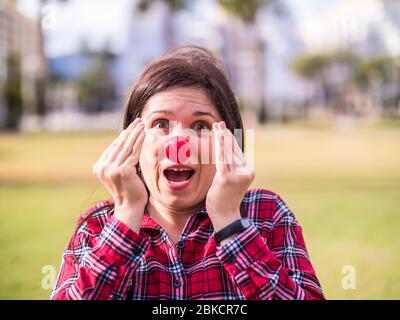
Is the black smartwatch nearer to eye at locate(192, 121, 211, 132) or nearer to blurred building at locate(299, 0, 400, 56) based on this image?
eye at locate(192, 121, 211, 132)

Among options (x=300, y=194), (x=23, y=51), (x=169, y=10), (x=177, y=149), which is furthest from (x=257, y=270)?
(x=169, y=10)

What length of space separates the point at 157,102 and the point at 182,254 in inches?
10.6

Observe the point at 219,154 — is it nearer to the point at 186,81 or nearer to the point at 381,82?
the point at 186,81

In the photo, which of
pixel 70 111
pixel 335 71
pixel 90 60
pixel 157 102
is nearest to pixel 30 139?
pixel 70 111

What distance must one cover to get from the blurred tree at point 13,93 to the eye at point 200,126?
4.87 metres

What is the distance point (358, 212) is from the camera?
3881mm

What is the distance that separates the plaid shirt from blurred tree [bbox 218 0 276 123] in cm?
590

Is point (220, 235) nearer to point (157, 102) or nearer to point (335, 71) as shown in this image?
point (157, 102)

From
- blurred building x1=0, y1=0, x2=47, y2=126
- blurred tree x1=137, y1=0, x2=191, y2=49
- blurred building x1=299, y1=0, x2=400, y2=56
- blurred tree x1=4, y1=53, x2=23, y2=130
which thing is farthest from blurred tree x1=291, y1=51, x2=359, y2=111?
blurred tree x1=4, y1=53, x2=23, y2=130

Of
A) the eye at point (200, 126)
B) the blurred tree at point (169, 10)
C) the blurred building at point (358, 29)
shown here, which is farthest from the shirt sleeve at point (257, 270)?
the blurred tree at point (169, 10)

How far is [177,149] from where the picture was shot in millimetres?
977

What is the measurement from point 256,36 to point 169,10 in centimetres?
118

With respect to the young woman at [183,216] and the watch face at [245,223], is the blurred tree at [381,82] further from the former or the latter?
the watch face at [245,223]

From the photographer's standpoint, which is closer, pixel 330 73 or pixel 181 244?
pixel 181 244
